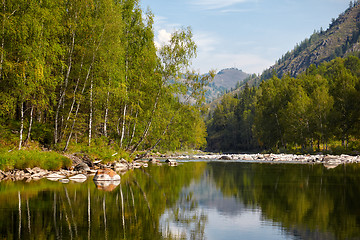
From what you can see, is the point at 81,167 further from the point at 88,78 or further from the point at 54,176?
the point at 88,78

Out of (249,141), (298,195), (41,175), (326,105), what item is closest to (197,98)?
(41,175)

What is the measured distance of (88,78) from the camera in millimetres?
34719

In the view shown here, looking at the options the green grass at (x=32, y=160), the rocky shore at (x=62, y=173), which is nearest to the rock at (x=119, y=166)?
the rocky shore at (x=62, y=173)

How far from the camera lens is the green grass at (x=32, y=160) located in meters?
24.8

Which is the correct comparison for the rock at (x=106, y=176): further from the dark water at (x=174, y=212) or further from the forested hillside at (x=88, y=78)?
the forested hillside at (x=88, y=78)

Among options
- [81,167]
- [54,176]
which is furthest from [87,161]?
[54,176]

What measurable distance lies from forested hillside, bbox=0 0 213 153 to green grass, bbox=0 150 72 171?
203 centimetres

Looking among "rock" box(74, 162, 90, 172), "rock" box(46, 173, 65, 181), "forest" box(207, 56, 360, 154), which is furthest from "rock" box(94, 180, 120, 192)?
"forest" box(207, 56, 360, 154)

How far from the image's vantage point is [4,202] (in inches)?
606

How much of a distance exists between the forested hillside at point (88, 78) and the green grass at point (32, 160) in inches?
79.9

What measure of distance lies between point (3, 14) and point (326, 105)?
72.3m

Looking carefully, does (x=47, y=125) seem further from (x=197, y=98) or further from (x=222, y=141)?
(x=222, y=141)

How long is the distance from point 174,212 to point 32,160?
16.3m

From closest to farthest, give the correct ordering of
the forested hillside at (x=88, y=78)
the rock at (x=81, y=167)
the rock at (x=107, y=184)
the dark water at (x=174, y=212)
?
the dark water at (x=174, y=212), the rock at (x=107, y=184), the forested hillside at (x=88, y=78), the rock at (x=81, y=167)
